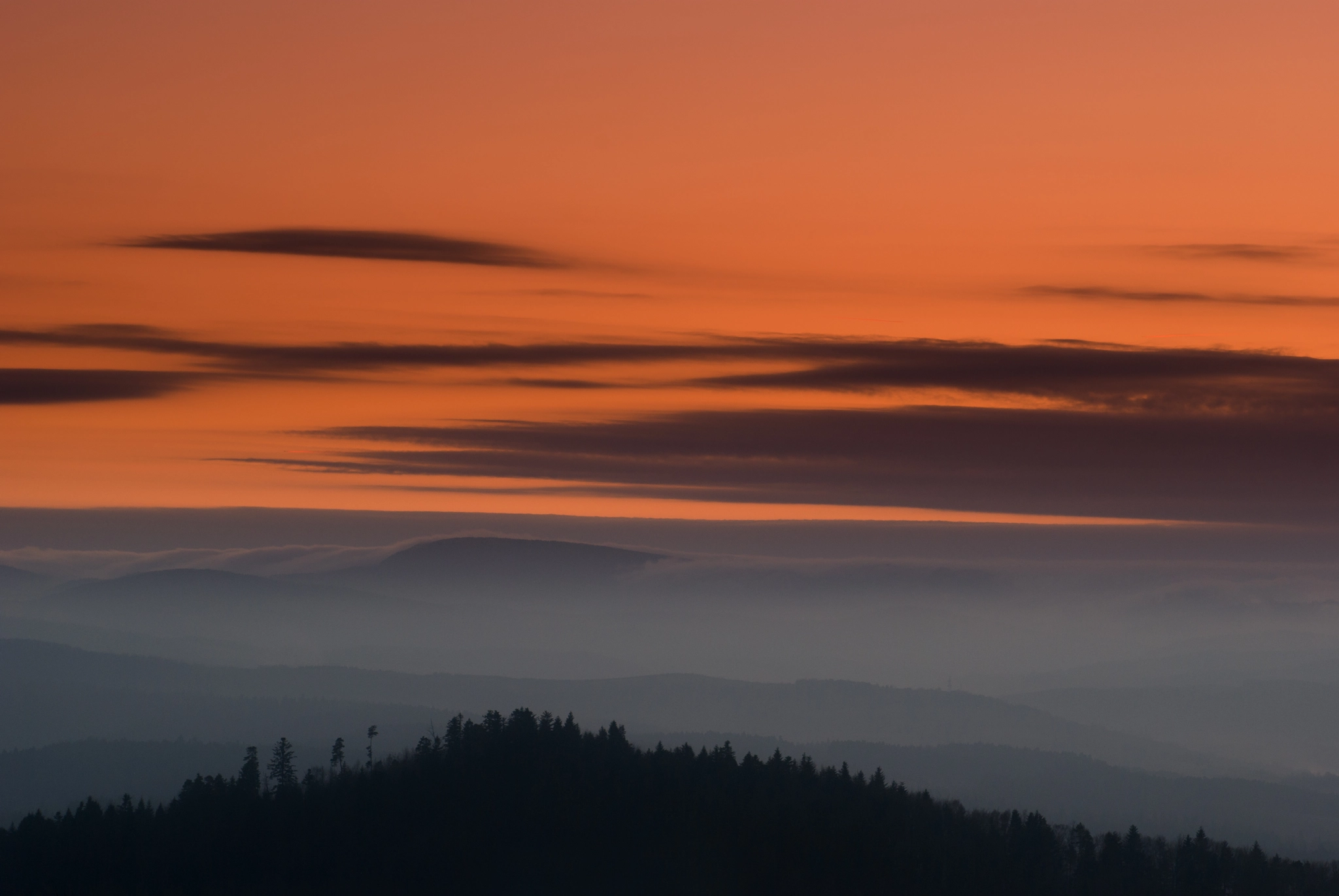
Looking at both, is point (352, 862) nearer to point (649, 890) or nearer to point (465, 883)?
point (465, 883)

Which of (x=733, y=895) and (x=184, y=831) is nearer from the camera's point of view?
(x=733, y=895)

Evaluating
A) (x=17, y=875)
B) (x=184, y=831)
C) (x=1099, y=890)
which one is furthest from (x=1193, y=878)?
(x=17, y=875)

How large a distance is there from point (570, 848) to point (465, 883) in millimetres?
15138

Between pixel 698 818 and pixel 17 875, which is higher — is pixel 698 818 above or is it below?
above

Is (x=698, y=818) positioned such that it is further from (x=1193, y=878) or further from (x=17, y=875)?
(x=17, y=875)

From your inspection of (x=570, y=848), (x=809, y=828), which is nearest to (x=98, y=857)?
(x=570, y=848)

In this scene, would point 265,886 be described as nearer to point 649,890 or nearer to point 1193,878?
point 649,890

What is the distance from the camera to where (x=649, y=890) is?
189 meters

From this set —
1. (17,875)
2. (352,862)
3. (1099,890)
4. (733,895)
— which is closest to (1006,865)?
(1099,890)

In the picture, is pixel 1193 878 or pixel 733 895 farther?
pixel 1193 878

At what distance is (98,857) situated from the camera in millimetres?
197875

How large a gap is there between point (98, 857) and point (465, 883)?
53248mm

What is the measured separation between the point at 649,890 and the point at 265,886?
52.4 metres

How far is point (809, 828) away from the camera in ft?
652
